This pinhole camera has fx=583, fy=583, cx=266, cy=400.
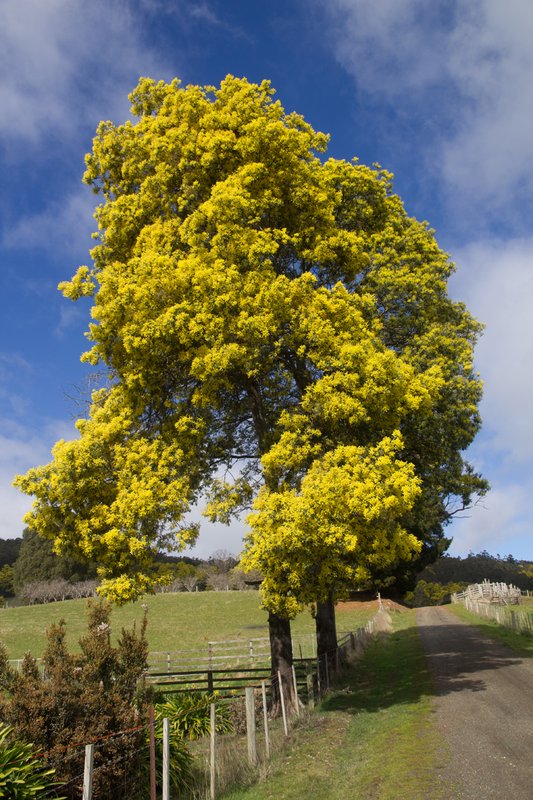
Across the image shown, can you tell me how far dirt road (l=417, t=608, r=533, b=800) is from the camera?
827 centimetres

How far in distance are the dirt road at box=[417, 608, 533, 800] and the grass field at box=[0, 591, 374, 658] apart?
20041 millimetres

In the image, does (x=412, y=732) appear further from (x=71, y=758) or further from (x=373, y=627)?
(x=373, y=627)

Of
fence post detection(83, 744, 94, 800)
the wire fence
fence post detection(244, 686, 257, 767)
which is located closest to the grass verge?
the wire fence

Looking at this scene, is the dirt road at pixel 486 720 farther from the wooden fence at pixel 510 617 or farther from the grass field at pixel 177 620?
the grass field at pixel 177 620

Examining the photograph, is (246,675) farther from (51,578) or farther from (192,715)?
(51,578)

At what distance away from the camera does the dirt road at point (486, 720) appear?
827cm

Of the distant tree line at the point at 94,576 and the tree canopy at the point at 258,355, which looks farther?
the distant tree line at the point at 94,576

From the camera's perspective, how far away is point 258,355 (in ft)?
49.4

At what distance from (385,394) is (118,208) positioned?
9974 mm

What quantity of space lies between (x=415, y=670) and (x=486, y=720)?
26.9ft

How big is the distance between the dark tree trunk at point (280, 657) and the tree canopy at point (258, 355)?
3.05 m

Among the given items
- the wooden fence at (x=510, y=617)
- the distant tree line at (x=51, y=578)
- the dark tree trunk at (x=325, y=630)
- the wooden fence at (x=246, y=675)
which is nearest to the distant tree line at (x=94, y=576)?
the distant tree line at (x=51, y=578)

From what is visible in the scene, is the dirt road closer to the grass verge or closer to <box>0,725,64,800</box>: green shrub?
the grass verge

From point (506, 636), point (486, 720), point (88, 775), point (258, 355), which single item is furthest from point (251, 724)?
point (506, 636)
